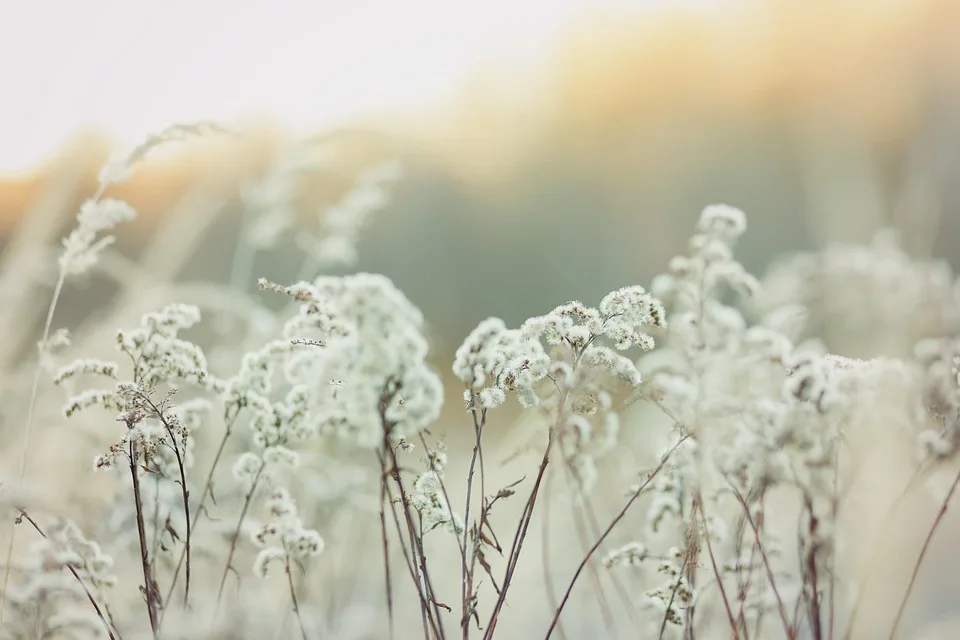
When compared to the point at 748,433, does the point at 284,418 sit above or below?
above

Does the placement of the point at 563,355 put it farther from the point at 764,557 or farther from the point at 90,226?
the point at 90,226

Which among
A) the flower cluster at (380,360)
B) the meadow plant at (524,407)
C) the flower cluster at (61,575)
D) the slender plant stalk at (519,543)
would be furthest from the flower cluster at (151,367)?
the slender plant stalk at (519,543)

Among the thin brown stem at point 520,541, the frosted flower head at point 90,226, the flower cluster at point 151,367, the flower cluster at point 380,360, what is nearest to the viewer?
the flower cluster at point 380,360

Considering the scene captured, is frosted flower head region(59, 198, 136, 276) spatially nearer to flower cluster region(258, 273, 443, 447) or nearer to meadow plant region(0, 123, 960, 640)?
meadow plant region(0, 123, 960, 640)

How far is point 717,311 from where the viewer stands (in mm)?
1154

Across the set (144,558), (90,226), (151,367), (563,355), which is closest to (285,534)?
(144,558)

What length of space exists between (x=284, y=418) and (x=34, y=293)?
130 centimetres

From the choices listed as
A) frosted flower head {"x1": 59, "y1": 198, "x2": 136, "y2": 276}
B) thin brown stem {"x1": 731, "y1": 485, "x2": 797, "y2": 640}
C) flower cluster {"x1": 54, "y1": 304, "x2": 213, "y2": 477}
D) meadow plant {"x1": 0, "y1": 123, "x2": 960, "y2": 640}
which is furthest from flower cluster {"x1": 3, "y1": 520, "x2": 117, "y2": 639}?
thin brown stem {"x1": 731, "y1": 485, "x2": 797, "y2": 640}

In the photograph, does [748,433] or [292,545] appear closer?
[748,433]

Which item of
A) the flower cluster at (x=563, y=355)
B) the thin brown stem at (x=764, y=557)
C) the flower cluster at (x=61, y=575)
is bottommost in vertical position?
the thin brown stem at (x=764, y=557)

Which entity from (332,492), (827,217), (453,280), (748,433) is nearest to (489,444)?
(453,280)

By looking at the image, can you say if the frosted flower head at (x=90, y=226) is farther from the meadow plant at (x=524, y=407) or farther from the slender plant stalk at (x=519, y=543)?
the slender plant stalk at (x=519, y=543)

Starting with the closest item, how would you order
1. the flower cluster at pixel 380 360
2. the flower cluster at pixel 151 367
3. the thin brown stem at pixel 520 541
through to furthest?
the flower cluster at pixel 380 360, the thin brown stem at pixel 520 541, the flower cluster at pixel 151 367

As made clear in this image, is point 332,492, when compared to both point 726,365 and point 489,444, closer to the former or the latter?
point 726,365
